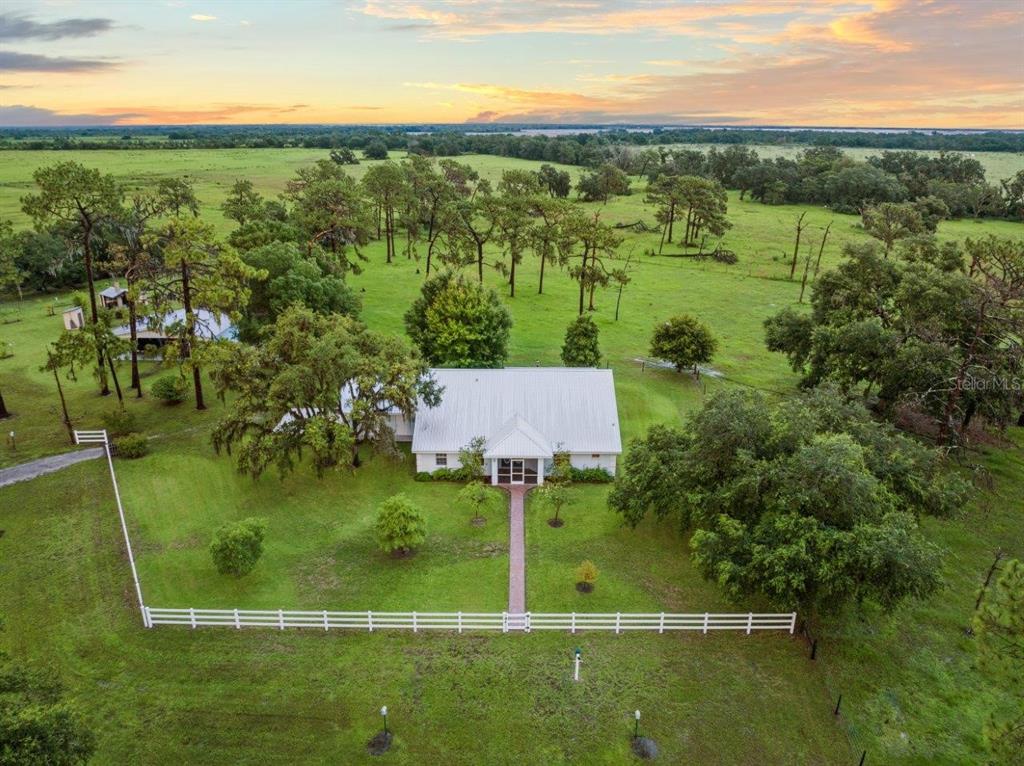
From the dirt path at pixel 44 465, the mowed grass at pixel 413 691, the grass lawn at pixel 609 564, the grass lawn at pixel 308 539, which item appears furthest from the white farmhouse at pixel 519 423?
the dirt path at pixel 44 465

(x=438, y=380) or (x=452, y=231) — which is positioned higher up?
(x=452, y=231)

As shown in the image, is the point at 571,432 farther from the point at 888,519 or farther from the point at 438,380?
the point at 888,519

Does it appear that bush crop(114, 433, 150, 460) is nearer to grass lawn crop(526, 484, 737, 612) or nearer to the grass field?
the grass field

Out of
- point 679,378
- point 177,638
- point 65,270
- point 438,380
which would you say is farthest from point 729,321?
point 65,270

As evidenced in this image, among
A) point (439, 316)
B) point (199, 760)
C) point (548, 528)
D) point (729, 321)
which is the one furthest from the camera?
point (729, 321)

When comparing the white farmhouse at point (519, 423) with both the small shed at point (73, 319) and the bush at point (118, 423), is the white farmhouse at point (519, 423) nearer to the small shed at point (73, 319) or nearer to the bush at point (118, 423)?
the bush at point (118, 423)

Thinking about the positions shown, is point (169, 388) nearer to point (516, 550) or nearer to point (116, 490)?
point (116, 490)

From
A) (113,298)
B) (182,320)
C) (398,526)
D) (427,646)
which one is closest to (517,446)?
(398,526)
